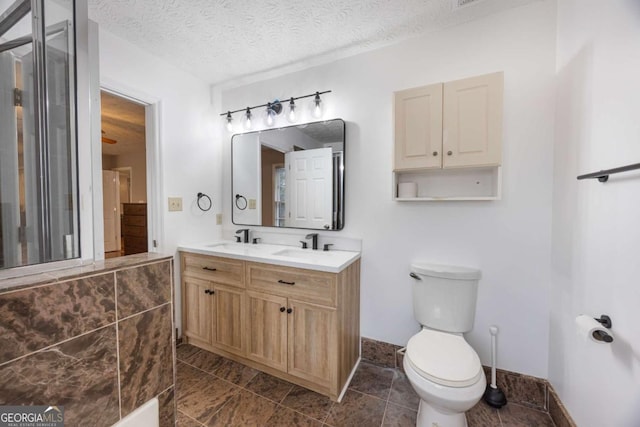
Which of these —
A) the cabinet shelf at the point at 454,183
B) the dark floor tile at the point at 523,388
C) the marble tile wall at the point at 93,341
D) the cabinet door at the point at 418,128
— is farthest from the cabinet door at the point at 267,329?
the dark floor tile at the point at 523,388

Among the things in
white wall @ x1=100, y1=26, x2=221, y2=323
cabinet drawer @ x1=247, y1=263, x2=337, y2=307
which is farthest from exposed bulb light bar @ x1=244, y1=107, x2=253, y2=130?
cabinet drawer @ x1=247, y1=263, x2=337, y2=307

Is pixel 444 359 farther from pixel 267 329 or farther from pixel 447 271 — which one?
pixel 267 329

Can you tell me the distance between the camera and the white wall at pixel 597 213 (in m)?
0.93

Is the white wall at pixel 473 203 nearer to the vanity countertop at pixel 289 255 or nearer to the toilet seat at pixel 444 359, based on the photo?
the vanity countertop at pixel 289 255

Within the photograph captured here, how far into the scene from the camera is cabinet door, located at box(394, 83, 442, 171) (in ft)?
5.28

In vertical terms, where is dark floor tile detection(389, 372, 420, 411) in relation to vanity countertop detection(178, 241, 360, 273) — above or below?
below

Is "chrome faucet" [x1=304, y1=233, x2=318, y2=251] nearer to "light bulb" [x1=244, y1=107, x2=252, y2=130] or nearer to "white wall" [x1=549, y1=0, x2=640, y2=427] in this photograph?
"light bulb" [x1=244, y1=107, x2=252, y2=130]

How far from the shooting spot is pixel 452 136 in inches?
61.9

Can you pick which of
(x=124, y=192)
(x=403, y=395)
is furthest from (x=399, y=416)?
(x=124, y=192)

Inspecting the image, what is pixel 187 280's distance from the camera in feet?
7.13

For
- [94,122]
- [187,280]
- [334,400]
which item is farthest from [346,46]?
[334,400]

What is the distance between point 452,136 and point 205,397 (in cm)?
230

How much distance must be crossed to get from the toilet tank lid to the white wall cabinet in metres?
0.47

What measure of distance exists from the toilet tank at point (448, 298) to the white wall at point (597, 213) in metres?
0.44
